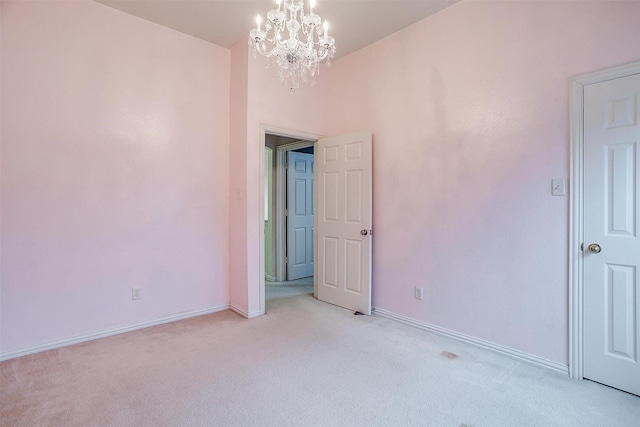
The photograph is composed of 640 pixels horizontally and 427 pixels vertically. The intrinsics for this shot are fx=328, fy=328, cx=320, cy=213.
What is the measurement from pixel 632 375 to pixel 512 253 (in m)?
0.98

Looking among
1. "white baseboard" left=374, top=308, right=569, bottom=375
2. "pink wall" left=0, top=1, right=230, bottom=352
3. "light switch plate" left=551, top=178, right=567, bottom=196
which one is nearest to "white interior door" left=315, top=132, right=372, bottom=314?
"white baseboard" left=374, top=308, right=569, bottom=375

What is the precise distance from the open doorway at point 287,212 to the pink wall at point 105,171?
4.44ft

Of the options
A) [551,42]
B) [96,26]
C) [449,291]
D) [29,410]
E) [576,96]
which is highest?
[96,26]

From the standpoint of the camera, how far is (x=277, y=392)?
2.08 meters

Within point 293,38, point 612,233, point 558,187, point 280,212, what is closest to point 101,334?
point 280,212

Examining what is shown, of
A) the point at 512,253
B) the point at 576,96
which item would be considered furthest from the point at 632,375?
the point at 576,96

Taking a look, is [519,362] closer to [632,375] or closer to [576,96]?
[632,375]

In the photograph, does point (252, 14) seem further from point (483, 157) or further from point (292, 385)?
point (292, 385)

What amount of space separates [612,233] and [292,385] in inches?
90.7

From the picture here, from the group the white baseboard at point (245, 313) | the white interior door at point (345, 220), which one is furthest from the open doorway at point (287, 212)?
the white baseboard at point (245, 313)

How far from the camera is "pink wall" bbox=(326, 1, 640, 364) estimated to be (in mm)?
2311

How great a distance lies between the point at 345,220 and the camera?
376cm

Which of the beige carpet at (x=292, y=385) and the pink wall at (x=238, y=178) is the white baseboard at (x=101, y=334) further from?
the pink wall at (x=238, y=178)

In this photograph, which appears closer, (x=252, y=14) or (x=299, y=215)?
(x=252, y=14)
